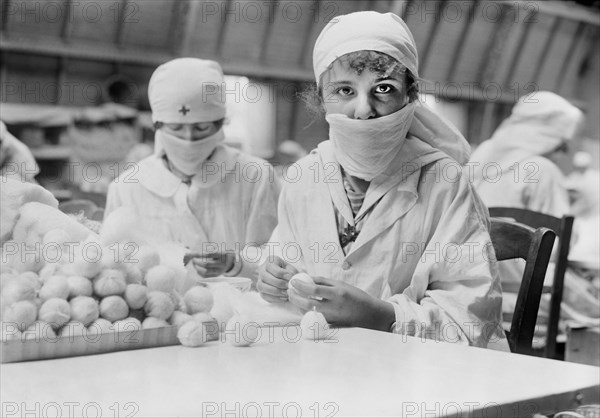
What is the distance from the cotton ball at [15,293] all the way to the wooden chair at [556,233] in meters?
2.06

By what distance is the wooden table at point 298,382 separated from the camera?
1221 mm

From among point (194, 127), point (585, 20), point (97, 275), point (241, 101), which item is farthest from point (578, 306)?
point (585, 20)

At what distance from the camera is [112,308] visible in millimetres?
1618

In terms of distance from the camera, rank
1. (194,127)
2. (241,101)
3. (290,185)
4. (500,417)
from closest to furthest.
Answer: (500,417) → (290,185) → (194,127) → (241,101)

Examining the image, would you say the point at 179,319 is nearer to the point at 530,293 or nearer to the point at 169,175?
the point at 530,293

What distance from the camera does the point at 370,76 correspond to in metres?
2.24

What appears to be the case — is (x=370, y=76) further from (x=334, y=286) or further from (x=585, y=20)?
(x=585, y=20)

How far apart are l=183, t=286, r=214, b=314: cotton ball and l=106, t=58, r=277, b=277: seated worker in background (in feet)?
5.37

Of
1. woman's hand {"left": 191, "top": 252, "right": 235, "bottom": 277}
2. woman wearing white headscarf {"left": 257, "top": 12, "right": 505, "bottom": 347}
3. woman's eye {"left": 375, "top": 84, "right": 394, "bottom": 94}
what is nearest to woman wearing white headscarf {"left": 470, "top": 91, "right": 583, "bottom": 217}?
woman's hand {"left": 191, "top": 252, "right": 235, "bottom": 277}

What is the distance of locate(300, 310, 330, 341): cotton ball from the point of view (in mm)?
1734

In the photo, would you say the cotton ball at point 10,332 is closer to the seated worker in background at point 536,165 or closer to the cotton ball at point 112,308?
the cotton ball at point 112,308

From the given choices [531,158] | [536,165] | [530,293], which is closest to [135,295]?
[530,293]

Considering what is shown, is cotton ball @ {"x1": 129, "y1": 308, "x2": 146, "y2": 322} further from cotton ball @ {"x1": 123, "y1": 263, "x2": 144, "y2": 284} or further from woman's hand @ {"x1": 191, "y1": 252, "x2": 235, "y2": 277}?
woman's hand @ {"x1": 191, "y1": 252, "x2": 235, "y2": 277}

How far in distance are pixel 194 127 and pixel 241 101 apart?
424 cm
